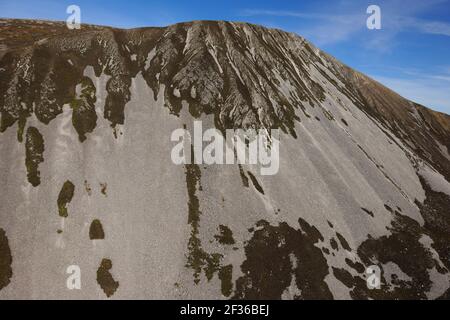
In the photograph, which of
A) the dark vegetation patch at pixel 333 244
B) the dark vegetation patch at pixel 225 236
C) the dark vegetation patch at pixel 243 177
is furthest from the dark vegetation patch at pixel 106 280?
the dark vegetation patch at pixel 333 244

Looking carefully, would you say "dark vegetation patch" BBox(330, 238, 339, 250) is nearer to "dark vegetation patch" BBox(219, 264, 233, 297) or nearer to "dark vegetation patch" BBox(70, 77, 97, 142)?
"dark vegetation patch" BBox(219, 264, 233, 297)

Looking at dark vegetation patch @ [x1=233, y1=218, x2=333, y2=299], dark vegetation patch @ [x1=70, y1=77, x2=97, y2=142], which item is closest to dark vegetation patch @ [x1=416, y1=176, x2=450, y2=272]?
dark vegetation patch @ [x1=233, y1=218, x2=333, y2=299]

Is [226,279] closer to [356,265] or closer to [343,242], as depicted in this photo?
[356,265]

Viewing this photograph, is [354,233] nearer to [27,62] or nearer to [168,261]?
[168,261]

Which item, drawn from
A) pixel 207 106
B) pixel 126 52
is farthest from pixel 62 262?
pixel 126 52

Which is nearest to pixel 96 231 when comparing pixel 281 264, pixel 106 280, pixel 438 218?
pixel 106 280

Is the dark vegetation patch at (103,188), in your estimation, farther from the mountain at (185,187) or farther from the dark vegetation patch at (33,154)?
the dark vegetation patch at (33,154)
